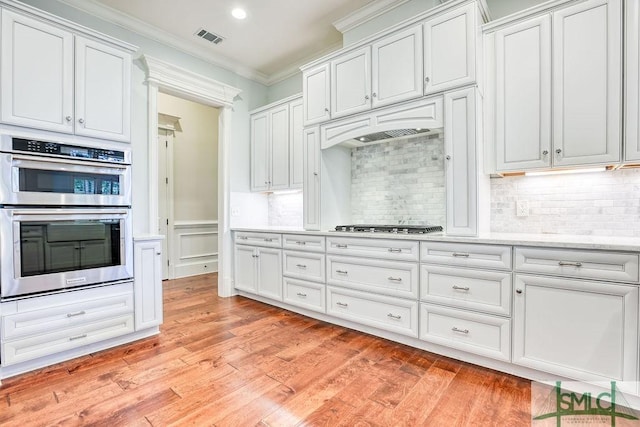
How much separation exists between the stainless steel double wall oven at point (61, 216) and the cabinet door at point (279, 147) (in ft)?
5.97

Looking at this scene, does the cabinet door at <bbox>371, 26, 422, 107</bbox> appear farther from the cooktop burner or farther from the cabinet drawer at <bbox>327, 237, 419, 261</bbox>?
the cabinet drawer at <bbox>327, 237, 419, 261</bbox>

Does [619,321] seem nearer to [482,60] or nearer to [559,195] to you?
[559,195]

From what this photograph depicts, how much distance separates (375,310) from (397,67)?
220 cm

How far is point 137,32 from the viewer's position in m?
3.43

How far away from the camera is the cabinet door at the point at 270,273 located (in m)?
3.62

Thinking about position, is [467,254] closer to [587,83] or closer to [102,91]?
[587,83]

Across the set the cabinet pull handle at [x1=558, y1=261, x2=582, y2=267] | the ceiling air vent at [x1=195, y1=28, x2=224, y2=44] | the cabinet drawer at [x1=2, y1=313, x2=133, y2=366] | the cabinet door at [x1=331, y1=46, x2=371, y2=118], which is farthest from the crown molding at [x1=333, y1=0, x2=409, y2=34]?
the cabinet drawer at [x1=2, y1=313, x2=133, y2=366]

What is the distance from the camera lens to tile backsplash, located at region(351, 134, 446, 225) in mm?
3074

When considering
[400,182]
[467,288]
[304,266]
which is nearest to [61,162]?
[304,266]

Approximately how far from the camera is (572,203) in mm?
2375

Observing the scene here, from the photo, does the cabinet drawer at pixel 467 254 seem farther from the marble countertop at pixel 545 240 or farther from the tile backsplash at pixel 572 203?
the tile backsplash at pixel 572 203

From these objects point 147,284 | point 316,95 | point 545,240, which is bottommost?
point 147,284

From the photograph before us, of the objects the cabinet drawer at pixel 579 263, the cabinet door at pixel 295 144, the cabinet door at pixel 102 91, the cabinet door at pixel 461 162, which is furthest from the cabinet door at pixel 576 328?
the cabinet door at pixel 102 91

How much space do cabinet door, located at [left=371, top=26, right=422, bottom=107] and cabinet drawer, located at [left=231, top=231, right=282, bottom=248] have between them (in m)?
1.83
